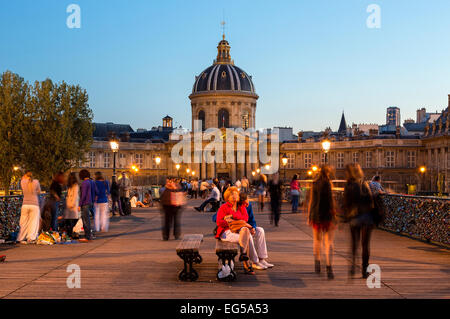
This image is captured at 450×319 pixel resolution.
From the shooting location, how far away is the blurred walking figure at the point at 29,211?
13875 millimetres

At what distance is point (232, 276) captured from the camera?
9.27 meters

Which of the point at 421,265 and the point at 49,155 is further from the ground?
the point at 49,155

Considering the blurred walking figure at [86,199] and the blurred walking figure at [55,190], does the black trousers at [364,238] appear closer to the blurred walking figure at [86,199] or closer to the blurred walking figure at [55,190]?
the blurred walking figure at [86,199]

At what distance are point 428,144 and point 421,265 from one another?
6829 centimetres

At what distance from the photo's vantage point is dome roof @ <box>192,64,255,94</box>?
94.6 metres

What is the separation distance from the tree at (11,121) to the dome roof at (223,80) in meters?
54.7

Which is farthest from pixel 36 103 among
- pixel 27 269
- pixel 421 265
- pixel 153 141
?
pixel 153 141

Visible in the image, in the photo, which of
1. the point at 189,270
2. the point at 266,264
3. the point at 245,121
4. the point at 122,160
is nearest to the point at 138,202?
the point at 266,264

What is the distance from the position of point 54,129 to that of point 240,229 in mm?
33734

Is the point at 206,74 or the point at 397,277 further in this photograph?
the point at 206,74

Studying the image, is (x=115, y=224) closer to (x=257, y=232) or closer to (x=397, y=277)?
(x=257, y=232)

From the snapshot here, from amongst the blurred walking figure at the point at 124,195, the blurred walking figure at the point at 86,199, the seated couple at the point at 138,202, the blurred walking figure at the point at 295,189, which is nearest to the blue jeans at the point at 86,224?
the blurred walking figure at the point at 86,199

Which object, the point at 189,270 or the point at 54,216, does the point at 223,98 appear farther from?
the point at 189,270

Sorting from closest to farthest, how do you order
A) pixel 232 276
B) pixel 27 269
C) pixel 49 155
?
pixel 232 276 < pixel 27 269 < pixel 49 155
